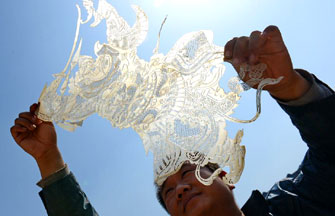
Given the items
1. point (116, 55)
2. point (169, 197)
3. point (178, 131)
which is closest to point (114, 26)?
point (116, 55)

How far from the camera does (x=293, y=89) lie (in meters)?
1.02

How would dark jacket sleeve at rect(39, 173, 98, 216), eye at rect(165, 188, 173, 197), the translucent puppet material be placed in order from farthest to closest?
dark jacket sleeve at rect(39, 173, 98, 216) < eye at rect(165, 188, 173, 197) < the translucent puppet material

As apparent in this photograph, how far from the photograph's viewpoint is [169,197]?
3.76ft

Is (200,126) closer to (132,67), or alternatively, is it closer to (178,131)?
(178,131)

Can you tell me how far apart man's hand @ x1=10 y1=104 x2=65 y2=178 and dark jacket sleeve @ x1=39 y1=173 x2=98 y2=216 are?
0.23 feet

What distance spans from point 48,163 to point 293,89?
110 cm

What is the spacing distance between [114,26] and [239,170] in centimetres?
72

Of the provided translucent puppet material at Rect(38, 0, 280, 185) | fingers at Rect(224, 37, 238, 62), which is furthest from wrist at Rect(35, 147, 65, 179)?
fingers at Rect(224, 37, 238, 62)

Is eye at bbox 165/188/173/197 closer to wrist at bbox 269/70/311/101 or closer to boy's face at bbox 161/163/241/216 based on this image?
boy's face at bbox 161/163/241/216

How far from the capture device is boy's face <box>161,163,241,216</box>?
1.03 m

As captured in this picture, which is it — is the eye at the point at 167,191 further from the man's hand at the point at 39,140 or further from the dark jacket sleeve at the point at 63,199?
the man's hand at the point at 39,140

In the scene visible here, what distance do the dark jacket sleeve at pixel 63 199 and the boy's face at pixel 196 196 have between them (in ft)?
1.51

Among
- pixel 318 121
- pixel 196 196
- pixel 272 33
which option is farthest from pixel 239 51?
pixel 196 196

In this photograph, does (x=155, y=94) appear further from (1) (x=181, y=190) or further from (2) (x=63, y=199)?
(2) (x=63, y=199)
